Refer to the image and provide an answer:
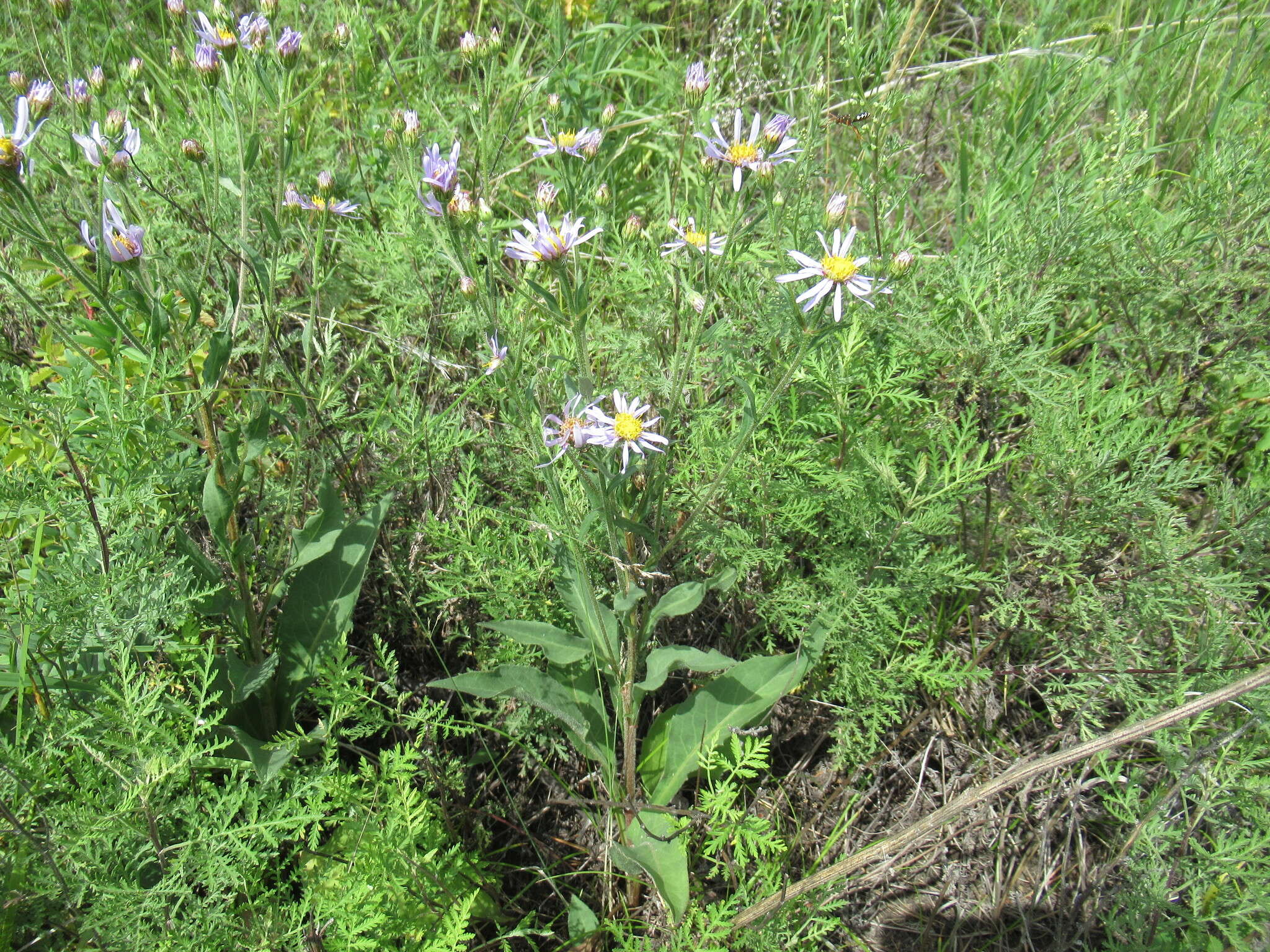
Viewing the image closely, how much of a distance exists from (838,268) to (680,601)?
78cm

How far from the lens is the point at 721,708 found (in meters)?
1.90

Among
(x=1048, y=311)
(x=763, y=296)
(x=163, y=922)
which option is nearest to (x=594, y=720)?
(x=163, y=922)

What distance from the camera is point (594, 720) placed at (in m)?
1.96

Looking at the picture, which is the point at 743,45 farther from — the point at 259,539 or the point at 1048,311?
the point at 259,539

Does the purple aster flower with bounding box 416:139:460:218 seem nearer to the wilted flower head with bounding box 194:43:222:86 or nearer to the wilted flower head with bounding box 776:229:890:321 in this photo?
the wilted flower head with bounding box 194:43:222:86

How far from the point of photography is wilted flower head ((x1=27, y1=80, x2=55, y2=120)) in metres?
1.86

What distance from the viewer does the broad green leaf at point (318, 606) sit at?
196 centimetres

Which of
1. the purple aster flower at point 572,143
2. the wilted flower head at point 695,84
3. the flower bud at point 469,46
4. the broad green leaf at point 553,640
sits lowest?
the broad green leaf at point 553,640

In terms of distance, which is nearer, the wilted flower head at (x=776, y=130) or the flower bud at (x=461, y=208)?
the flower bud at (x=461, y=208)

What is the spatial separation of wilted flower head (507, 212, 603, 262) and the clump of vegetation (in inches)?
0.5

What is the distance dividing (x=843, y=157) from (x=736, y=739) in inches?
96.0

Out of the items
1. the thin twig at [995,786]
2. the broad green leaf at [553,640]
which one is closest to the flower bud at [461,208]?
the broad green leaf at [553,640]

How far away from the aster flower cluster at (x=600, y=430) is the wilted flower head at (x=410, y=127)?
0.90 metres

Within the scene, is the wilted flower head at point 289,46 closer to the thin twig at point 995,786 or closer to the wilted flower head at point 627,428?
the wilted flower head at point 627,428
